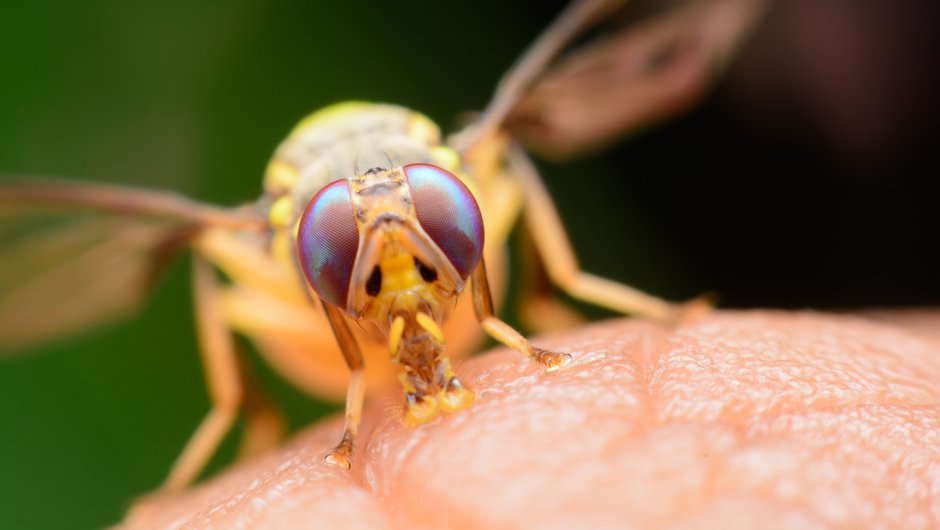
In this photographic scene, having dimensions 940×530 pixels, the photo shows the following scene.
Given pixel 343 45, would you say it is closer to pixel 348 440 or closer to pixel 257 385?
pixel 257 385

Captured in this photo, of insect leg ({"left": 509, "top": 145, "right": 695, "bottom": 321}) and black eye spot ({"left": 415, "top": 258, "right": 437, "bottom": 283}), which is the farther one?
insect leg ({"left": 509, "top": 145, "right": 695, "bottom": 321})

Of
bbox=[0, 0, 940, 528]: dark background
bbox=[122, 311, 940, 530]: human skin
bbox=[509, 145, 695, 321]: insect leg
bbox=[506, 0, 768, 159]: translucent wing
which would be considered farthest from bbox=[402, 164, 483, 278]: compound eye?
bbox=[0, 0, 940, 528]: dark background

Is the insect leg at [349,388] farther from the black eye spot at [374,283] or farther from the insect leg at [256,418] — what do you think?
the insect leg at [256,418]

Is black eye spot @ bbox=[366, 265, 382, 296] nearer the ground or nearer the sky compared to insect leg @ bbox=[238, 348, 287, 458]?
nearer the sky

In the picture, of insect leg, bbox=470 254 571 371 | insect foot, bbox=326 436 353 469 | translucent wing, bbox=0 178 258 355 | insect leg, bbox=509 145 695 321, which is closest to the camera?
insect foot, bbox=326 436 353 469

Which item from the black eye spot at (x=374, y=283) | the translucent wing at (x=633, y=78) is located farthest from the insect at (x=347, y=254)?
the translucent wing at (x=633, y=78)

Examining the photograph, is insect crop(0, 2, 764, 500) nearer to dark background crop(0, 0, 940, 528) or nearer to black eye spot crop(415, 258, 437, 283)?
black eye spot crop(415, 258, 437, 283)

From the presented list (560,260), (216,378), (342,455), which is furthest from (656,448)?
(216,378)

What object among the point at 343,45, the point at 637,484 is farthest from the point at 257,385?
the point at 637,484
